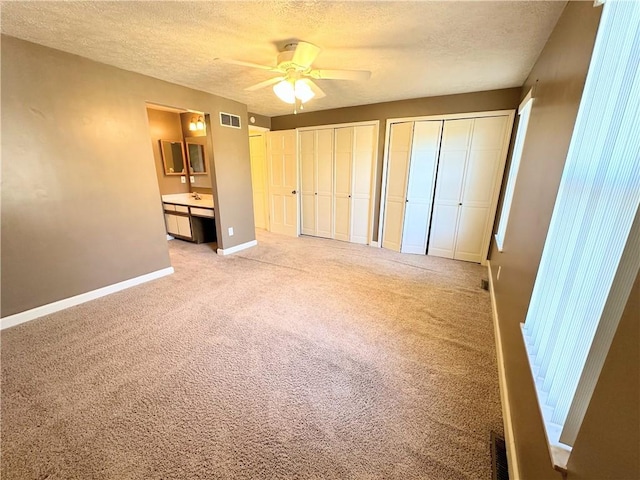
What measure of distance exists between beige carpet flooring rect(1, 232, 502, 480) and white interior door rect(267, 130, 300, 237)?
2.58 meters

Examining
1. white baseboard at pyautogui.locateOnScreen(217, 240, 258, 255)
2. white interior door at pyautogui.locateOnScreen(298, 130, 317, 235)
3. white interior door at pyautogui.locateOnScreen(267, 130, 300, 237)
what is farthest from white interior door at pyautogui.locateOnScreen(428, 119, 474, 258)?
white baseboard at pyautogui.locateOnScreen(217, 240, 258, 255)

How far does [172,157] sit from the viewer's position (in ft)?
16.1

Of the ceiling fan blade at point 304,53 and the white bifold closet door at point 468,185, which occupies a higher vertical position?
the ceiling fan blade at point 304,53

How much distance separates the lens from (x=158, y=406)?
4.93 ft

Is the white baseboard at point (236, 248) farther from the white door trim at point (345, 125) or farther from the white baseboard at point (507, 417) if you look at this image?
the white baseboard at point (507, 417)

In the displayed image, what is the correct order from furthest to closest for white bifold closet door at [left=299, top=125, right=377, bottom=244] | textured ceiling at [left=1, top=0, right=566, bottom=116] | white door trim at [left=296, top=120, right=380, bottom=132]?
1. white bifold closet door at [left=299, top=125, right=377, bottom=244]
2. white door trim at [left=296, top=120, right=380, bottom=132]
3. textured ceiling at [left=1, top=0, right=566, bottom=116]

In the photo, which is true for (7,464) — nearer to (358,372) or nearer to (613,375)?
(358,372)

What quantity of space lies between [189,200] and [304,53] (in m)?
3.63

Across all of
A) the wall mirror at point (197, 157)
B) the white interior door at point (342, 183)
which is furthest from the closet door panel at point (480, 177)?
the wall mirror at point (197, 157)

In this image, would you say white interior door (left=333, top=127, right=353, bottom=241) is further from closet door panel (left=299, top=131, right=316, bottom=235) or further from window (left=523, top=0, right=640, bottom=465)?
window (left=523, top=0, right=640, bottom=465)

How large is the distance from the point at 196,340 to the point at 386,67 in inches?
123

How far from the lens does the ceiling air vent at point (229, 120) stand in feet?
12.1

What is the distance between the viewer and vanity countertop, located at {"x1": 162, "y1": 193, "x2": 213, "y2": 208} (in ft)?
14.2

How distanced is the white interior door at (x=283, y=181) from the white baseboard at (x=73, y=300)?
2.53 metres
